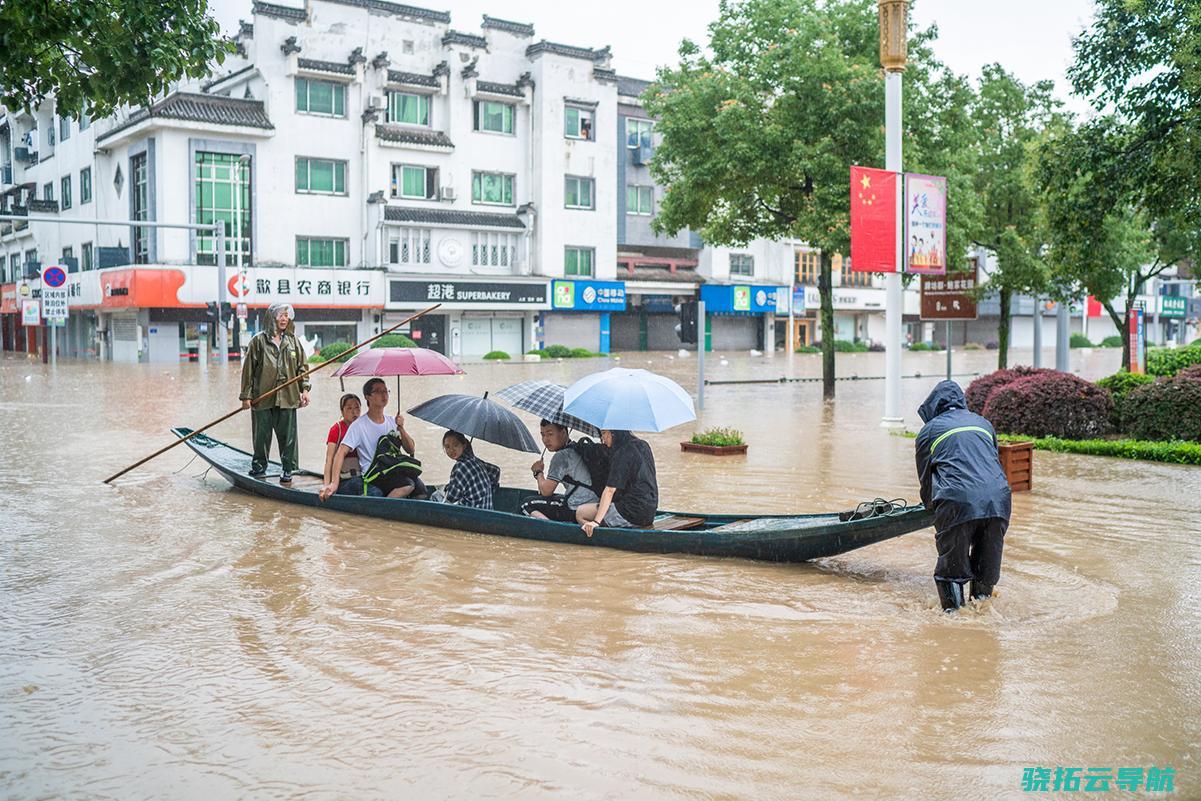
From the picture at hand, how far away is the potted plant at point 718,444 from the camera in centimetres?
1647

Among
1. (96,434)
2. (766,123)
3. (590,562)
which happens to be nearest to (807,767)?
(590,562)

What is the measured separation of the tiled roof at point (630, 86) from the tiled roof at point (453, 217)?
11.1 meters

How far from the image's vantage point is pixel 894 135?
19.6 metres

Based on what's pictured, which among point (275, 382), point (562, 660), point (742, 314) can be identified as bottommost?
point (562, 660)

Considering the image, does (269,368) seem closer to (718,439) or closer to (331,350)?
(718,439)

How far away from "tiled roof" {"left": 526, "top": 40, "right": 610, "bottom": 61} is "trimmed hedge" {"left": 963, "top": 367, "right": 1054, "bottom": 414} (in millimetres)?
38489

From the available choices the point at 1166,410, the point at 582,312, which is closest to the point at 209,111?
the point at 582,312

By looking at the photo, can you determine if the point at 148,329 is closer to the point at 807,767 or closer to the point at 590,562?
the point at 590,562

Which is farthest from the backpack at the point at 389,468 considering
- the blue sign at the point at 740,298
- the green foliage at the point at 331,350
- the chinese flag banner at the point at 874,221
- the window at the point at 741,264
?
the window at the point at 741,264

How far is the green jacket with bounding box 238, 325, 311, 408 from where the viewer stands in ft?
40.7

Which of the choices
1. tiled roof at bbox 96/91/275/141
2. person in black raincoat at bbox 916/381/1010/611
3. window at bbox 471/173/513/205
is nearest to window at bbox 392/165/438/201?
window at bbox 471/173/513/205

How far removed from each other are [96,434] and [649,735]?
52.7ft

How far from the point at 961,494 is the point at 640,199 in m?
54.1

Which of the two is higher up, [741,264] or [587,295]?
[741,264]
